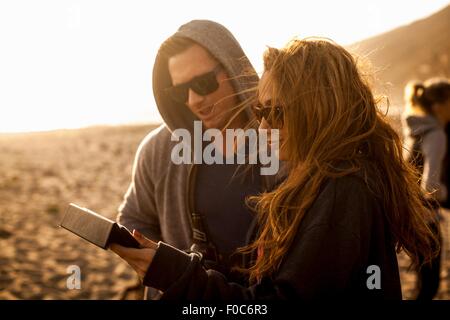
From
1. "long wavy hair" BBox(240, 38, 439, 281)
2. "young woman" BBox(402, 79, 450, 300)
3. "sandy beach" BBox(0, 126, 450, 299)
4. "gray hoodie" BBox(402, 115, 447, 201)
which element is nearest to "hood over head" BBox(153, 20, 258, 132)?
"long wavy hair" BBox(240, 38, 439, 281)

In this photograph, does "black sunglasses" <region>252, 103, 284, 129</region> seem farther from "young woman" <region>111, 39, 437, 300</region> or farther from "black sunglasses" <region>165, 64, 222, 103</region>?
"black sunglasses" <region>165, 64, 222, 103</region>

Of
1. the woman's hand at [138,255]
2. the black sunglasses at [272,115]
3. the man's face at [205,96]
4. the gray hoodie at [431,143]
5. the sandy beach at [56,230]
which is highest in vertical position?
the man's face at [205,96]

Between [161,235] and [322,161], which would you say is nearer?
[322,161]

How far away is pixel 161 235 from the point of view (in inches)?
116

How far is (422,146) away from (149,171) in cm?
302

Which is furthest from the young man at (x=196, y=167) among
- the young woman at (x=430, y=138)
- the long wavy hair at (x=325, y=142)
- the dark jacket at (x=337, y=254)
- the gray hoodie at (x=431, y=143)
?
the gray hoodie at (x=431, y=143)

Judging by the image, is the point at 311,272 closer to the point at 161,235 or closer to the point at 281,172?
the point at 281,172

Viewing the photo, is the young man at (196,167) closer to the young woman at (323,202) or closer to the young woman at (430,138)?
the young woman at (323,202)

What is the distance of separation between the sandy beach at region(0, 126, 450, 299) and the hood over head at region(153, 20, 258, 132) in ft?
3.67

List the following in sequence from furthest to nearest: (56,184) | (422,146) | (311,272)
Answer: (56,184) → (422,146) → (311,272)

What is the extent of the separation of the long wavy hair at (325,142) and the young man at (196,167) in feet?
2.15

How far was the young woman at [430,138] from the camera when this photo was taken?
429 cm

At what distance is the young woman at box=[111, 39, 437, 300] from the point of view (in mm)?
1578
